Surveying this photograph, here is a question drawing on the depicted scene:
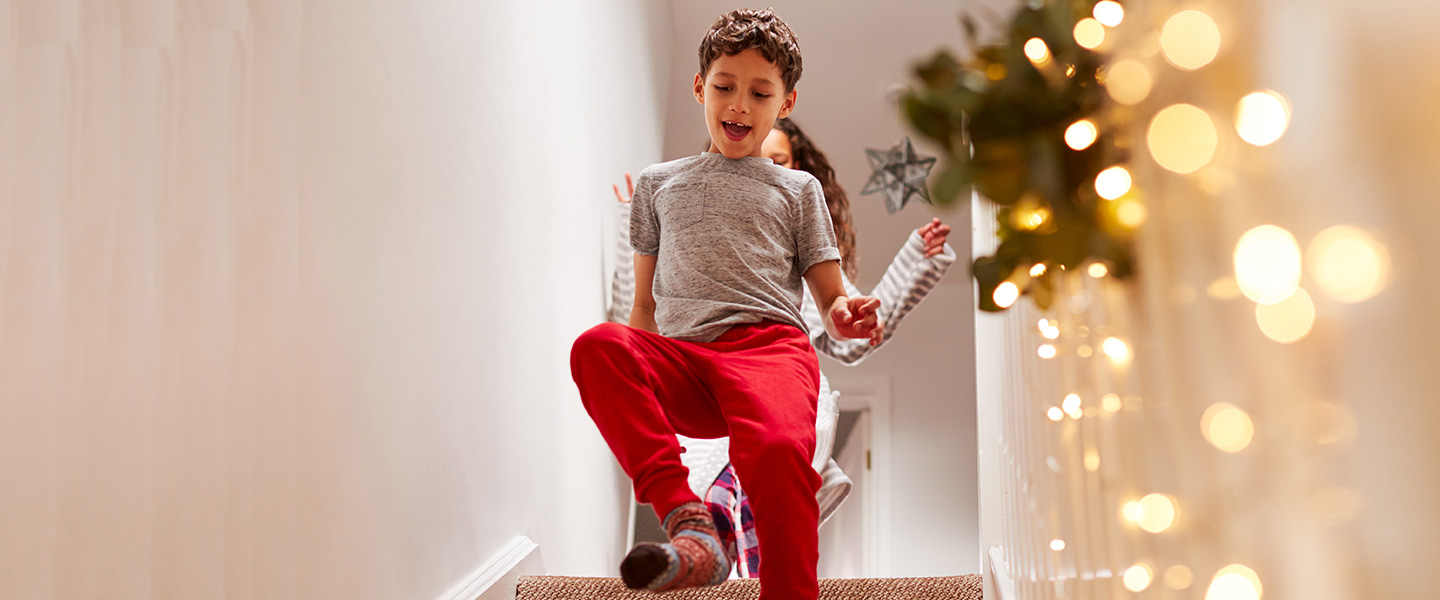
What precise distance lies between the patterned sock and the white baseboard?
16.6 inches

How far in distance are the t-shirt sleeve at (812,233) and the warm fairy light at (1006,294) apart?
86 cm

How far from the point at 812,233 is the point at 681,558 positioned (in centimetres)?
74

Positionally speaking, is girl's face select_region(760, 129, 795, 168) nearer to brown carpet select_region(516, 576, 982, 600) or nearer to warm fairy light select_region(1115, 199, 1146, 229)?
brown carpet select_region(516, 576, 982, 600)

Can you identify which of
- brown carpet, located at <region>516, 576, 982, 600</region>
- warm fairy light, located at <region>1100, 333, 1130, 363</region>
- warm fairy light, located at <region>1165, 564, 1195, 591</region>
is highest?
warm fairy light, located at <region>1100, 333, 1130, 363</region>

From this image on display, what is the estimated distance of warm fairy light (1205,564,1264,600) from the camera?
1.20 feet

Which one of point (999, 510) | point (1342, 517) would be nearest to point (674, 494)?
point (999, 510)

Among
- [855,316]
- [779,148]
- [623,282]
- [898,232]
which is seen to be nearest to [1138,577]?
[855,316]

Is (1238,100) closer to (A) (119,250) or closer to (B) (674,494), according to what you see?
(A) (119,250)

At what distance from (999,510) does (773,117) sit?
699 mm

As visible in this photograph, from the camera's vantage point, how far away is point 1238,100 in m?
0.36

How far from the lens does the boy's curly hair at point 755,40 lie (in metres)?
1.51

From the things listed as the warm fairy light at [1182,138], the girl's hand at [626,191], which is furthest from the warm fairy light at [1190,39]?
the girl's hand at [626,191]

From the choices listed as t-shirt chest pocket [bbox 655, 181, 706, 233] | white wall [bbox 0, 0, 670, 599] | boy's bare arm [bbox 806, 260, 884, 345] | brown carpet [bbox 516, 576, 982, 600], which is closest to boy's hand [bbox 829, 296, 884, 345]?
boy's bare arm [bbox 806, 260, 884, 345]

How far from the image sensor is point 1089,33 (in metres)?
0.55
